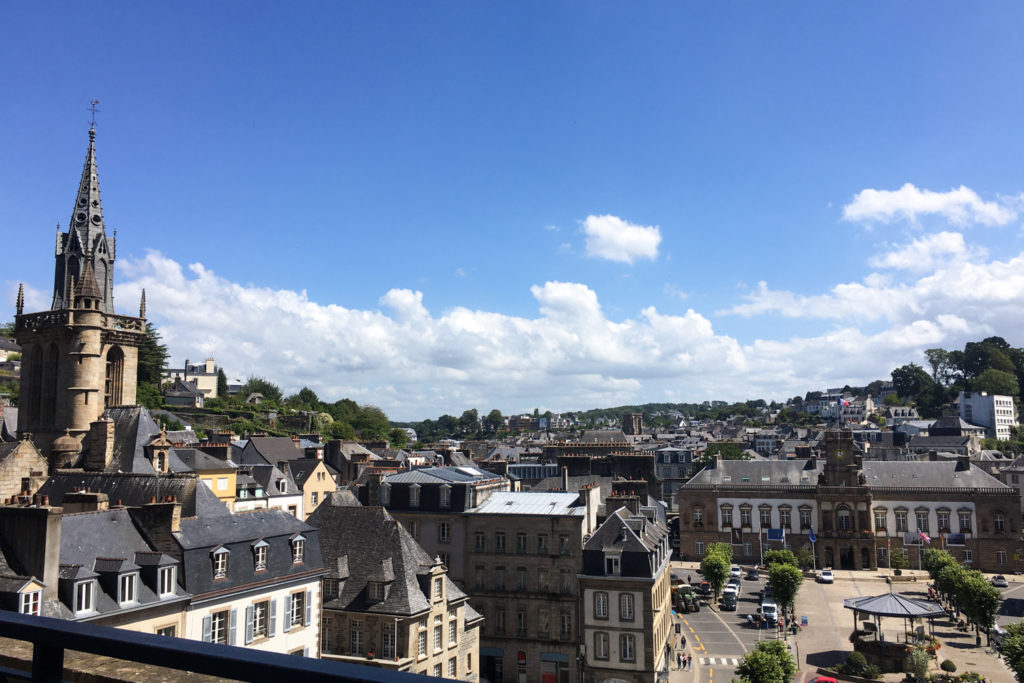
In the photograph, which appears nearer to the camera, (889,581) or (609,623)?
(609,623)

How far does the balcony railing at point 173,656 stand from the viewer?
3334 mm

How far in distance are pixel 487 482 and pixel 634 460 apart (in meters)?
38.6

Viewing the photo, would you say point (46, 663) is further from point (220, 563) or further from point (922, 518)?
point (922, 518)

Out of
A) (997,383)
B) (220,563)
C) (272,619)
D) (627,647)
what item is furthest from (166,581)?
(997,383)

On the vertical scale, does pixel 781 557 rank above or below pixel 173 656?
below

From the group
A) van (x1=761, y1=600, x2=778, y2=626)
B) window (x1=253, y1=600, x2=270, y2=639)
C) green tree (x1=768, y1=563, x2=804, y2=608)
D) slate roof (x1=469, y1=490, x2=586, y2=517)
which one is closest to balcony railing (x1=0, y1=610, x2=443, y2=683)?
window (x1=253, y1=600, x2=270, y2=639)

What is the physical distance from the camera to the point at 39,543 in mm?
23844

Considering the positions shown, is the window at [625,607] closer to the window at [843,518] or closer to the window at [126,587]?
the window at [126,587]

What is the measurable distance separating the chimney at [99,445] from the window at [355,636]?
15784 millimetres

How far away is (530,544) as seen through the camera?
49.9m

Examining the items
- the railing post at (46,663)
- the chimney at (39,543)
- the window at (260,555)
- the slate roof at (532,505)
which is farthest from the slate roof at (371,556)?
the railing post at (46,663)

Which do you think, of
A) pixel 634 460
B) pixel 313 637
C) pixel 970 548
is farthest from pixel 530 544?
pixel 970 548

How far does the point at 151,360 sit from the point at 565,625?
304ft

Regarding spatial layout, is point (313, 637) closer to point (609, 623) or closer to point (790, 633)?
point (609, 623)
